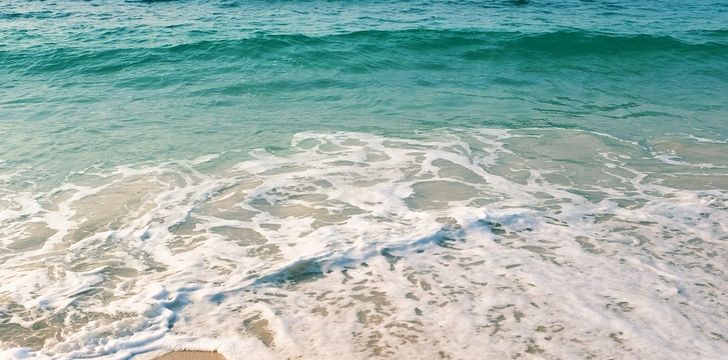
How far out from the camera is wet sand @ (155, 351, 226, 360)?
332cm

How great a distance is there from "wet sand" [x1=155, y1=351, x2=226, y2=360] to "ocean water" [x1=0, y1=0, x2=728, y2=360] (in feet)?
0.13

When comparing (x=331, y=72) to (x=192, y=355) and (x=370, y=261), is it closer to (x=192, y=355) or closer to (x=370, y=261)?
(x=370, y=261)

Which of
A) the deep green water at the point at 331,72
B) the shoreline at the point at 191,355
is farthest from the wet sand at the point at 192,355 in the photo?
the deep green water at the point at 331,72

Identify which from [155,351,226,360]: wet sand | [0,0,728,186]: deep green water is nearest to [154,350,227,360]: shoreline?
[155,351,226,360]: wet sand

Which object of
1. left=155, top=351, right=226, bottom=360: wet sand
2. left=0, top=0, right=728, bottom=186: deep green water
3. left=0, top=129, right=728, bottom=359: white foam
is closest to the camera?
left=155, top=351, right=226, bottom=360: wet sand

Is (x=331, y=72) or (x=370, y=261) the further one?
(x=331, y=72)

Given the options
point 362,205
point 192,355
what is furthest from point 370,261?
point 192,355

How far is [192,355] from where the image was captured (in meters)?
3.34

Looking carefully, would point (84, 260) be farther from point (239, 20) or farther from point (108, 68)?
point (239, 20)

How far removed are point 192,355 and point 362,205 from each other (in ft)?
7.48

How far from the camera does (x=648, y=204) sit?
538 cm

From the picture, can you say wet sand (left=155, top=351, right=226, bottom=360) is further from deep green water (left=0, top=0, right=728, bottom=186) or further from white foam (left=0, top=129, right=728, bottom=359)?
deep green water (left=0, top=0, right=728, bottom=186)

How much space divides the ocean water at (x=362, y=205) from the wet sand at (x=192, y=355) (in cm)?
4

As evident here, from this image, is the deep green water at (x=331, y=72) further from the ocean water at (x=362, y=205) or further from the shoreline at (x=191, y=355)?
the shoreline at (x=191, y=355)
